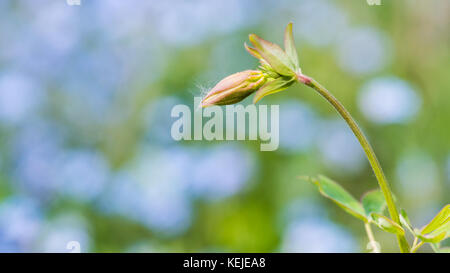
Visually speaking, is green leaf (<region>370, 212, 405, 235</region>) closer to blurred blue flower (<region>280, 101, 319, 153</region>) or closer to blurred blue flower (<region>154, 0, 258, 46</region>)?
blurred blue flower (<region>280, 101, 319, 153</region>)

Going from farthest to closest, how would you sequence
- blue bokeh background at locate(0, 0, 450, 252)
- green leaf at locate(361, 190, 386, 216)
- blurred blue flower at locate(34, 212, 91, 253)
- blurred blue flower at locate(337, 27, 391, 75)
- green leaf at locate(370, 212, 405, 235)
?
blurred blue flower at locate(337, 27, 391, 75) → blue bokeh background at locate(0, 0, 450, 252) → blurred blue flower at locate(34, 212, 91, 253) → green leaf at locate(361, 190, 386, 216) → green leaf at locate(370, 212, 405, 235)

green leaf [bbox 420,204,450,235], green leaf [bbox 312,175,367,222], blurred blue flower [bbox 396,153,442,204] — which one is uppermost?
blurred blue flower [bbox 396,153,442,204]

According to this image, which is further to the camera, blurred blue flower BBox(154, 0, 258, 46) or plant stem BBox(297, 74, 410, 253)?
blurred blue flower BBox(154, 0, 258, 46)

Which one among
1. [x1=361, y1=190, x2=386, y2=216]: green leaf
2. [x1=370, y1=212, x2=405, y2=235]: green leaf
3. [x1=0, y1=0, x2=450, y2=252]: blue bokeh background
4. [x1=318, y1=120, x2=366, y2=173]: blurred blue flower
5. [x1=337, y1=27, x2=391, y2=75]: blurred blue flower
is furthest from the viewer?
[x1=337, y1=27, x2=391, y2=75]: blurred blue flower

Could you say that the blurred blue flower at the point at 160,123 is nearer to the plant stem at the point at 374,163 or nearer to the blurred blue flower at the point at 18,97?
the blurred blue flower at the point at 18,97

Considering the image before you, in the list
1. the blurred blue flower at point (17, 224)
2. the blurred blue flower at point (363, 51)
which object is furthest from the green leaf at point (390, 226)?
the blurred blue flower at point (363, 51)

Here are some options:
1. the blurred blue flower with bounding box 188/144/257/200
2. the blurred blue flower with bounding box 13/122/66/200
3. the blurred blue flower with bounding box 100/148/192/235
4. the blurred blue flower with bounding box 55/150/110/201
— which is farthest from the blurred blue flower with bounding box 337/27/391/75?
the blurred blue flower with bounding box 13/122/66/200
